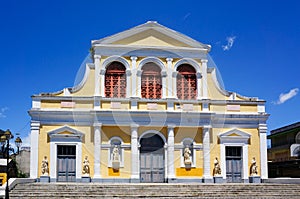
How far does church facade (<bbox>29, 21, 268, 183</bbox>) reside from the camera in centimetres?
2705

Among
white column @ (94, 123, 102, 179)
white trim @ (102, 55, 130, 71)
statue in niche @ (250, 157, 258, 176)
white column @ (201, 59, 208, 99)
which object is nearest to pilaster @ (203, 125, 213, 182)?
white column @ (201, 59, 208, 99)

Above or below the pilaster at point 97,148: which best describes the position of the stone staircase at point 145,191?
A: below

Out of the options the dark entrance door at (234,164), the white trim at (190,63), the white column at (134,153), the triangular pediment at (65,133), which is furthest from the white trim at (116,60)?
the dark entrance door at (234,164)

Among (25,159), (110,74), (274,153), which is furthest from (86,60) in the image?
(274,153)

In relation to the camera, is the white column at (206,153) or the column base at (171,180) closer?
the column base at (171,180)

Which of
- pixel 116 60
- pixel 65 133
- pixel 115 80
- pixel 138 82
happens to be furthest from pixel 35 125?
pixel 138 82

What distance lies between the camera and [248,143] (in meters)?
28.6

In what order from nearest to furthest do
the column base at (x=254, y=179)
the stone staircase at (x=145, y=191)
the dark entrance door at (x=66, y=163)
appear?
1. the stone staircase at (x=145, y=191)
2. the dark entrance door at (x=66, y=163)
3. the column base at (x=254, y=179)

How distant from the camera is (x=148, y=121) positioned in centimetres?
2756

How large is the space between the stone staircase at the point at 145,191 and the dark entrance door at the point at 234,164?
4097 mm

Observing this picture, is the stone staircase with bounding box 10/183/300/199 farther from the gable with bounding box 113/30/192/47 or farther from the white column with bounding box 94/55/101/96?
the gable with bounding box 113/30/192/47

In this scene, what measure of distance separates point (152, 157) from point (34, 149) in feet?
21.6

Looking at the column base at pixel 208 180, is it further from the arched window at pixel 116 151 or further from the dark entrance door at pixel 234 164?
the arched window at pixel 116 151

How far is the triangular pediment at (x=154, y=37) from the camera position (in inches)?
1120
